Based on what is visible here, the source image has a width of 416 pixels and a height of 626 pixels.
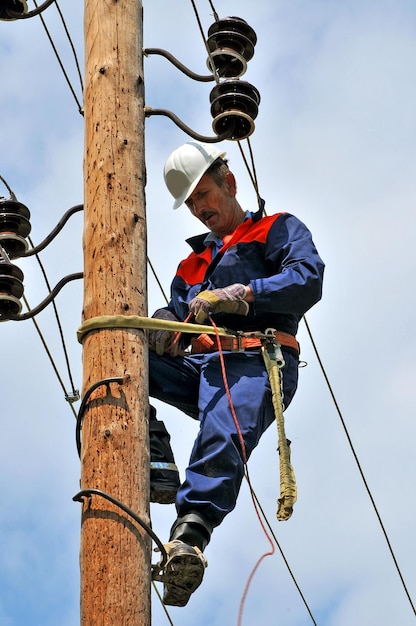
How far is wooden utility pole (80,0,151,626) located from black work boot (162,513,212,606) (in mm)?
317

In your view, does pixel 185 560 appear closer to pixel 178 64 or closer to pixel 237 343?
pixel 237 343

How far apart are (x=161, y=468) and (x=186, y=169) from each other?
1.39 metres

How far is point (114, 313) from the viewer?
204 inches

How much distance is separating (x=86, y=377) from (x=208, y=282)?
120 cm

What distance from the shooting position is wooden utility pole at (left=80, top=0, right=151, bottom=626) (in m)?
4.73

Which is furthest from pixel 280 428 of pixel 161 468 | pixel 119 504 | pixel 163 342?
pixel 119 504

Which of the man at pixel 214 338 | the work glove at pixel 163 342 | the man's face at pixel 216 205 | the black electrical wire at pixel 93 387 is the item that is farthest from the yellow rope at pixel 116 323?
the man's face at pixel 216 205

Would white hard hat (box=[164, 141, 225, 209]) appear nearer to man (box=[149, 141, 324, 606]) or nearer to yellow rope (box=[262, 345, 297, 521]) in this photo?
man (box=[149, 141, 324, 606])

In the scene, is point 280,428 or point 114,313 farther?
point 280,428

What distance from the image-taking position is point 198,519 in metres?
5.36

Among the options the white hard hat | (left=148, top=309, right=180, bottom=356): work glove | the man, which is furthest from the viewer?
the white hard hat

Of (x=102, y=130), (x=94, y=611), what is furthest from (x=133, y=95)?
(x=94, y=611)

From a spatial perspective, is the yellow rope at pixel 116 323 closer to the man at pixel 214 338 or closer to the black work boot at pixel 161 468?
the man at pixel 214 338

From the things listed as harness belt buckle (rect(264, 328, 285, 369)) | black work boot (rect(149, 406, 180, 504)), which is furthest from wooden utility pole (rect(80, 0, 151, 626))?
harness belt buckle (rect(264, 328, 285, 369))
